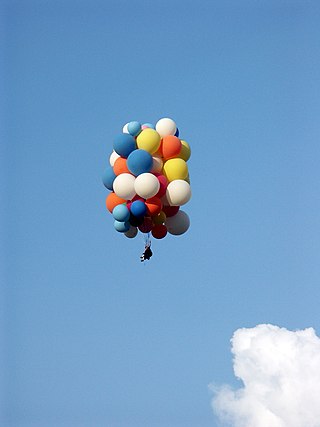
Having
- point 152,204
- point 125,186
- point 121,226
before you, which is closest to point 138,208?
point 152,204

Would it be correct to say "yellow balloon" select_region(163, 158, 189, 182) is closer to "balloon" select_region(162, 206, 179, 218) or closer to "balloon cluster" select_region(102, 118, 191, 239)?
"balloon cluster" select_region(102, 118, 191, 239)

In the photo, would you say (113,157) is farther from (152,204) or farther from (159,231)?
(159,231)

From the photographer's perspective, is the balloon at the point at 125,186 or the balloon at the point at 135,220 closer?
the balloon at the point at 125,186

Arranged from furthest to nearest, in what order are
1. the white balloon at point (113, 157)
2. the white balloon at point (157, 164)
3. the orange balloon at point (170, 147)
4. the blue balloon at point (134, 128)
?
the white balloon at point (113, 157) → the blue balloon at point (134, 128) → the orange balloon at point (170, 147) → the white balloon at point (157, 164)

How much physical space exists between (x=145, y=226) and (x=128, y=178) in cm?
155

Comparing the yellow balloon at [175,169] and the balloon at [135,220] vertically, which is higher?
the yellow balloon at [175,169]

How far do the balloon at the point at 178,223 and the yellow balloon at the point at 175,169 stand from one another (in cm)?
144

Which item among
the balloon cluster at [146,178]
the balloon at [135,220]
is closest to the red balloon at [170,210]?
the balloon cluster at [146,178]

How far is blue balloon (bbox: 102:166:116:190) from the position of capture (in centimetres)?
3603

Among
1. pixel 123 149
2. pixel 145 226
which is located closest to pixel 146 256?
pixel 145 226

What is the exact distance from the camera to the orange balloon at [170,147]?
35.6 meters

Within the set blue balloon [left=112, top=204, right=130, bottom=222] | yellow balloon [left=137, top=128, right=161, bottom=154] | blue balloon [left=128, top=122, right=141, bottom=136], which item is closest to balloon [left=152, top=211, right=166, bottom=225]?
blue balloon [left=112, top=204, right=130, bottom=222]

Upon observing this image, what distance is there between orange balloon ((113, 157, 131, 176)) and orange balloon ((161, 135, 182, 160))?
116cm

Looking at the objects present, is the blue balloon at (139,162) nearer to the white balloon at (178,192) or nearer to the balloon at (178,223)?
the white balloon at (178,192)
